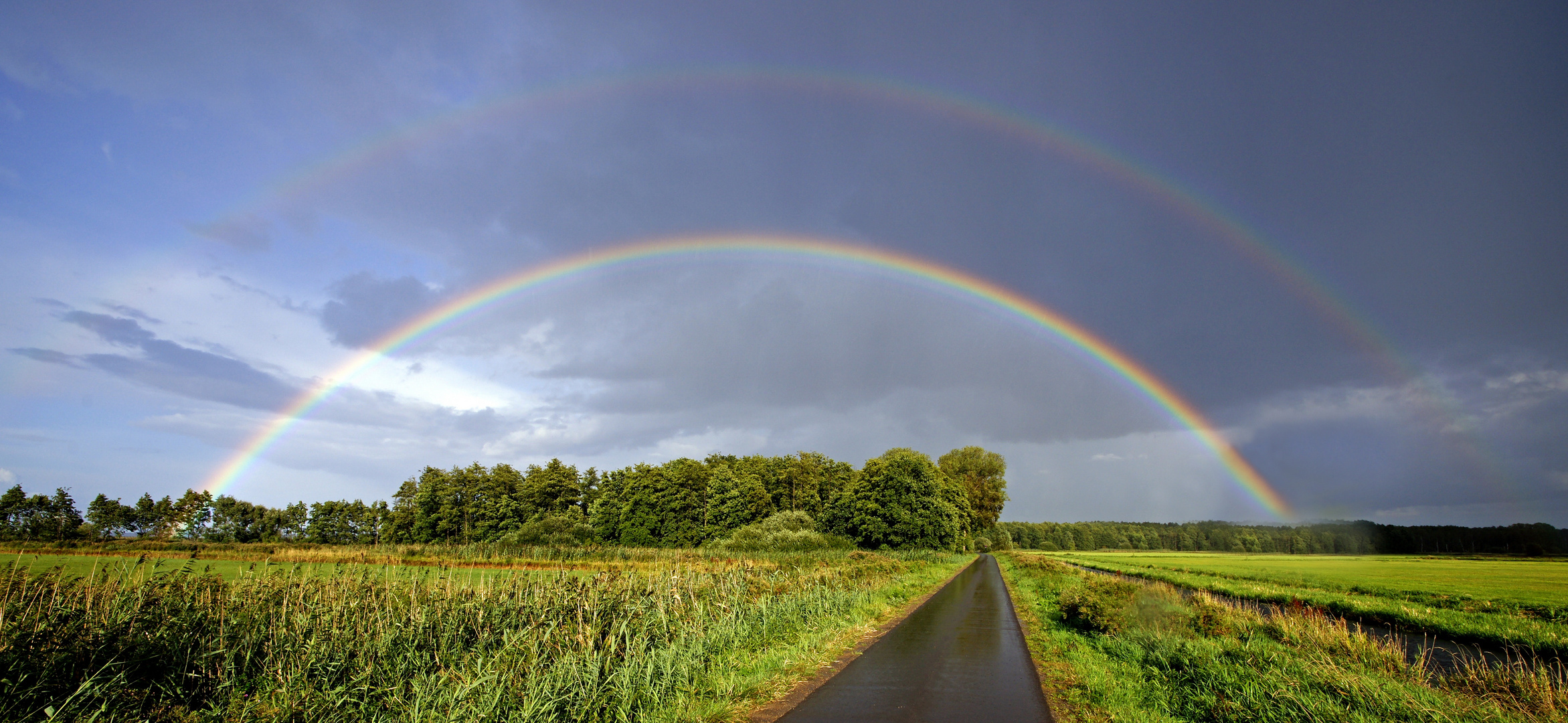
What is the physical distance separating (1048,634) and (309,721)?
1594 cm

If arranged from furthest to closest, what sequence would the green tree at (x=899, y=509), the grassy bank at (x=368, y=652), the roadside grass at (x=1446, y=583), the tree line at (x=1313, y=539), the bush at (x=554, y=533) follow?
the tree line at (x=1313, y=539), the bush at (x=554, y=533), the green tree at (x=899, y=509), the roadside grass at (x=1446, y=583), the grassy bank at (x=368, y=652)

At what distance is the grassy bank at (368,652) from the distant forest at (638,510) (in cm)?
5345

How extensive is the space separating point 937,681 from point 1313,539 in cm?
17594

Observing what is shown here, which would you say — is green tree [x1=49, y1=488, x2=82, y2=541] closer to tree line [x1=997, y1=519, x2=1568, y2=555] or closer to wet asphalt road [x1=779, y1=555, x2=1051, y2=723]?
wet asphalt road [x1=779, y1=555, x2=1051, y2=723]

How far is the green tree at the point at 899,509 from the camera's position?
206ft

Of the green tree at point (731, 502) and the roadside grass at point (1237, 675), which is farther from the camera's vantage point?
the green tree at point (731, 502)

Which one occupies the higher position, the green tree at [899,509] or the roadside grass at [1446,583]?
the green tree at [899,509]

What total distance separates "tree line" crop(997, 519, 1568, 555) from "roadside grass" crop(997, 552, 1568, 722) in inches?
6043

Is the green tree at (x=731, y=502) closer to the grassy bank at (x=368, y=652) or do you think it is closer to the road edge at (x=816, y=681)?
the road edge at (x=816, y=681)

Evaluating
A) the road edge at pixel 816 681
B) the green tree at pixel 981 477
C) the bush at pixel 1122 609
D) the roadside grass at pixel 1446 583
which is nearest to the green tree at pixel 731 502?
the green tree at pixel 981 477

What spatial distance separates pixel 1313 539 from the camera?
463 ft

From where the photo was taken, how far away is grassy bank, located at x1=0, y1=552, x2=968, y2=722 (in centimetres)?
721

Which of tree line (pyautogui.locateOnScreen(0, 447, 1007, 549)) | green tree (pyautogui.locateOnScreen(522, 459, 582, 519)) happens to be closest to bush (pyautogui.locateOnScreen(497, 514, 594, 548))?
tree line (pyautogui.locateOnScreen(0, 447, 1007, 549))

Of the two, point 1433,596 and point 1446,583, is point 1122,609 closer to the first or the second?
point 1433,596
